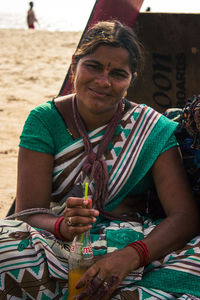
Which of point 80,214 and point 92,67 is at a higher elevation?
point 92,67

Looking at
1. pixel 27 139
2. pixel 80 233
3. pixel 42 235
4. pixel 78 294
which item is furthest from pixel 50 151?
pixel 78 294

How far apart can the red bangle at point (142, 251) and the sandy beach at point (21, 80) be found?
189cm

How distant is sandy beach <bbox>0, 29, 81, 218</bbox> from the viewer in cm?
517

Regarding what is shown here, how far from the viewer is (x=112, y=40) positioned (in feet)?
8.24

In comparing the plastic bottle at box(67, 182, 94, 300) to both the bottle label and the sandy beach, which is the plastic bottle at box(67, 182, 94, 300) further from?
the sandy beach

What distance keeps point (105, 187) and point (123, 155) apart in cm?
22

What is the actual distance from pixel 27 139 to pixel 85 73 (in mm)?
479

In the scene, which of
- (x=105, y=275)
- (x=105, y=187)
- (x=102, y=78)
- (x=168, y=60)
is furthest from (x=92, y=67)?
(x=168, y=60)

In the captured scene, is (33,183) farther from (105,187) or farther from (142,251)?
(142,251)

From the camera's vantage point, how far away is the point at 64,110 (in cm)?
271

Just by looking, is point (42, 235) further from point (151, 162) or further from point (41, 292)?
point (151, 162)

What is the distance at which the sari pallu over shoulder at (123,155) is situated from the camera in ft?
8.45

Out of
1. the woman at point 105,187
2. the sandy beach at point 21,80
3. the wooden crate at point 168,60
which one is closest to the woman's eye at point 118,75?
the woman at point 105,187

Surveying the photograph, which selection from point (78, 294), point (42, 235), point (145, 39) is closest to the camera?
point (78, 294)
